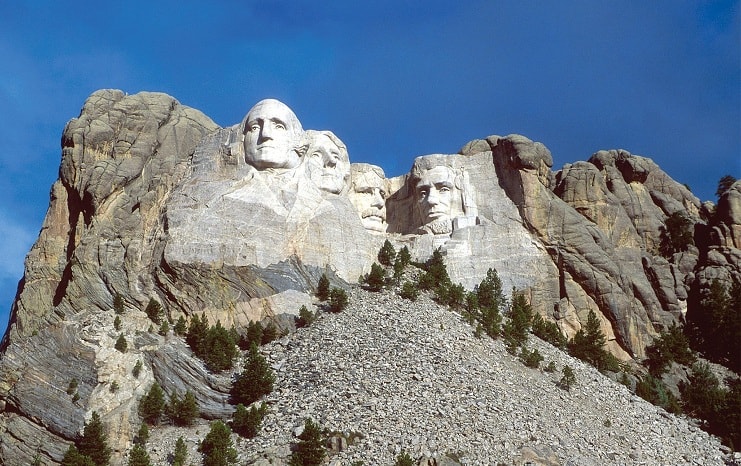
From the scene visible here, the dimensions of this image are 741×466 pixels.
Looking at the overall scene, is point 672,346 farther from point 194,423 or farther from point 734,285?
point 194,423

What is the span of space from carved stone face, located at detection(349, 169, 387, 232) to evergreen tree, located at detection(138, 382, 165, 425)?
19473 mm

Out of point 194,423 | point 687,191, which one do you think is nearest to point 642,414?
point 194,423

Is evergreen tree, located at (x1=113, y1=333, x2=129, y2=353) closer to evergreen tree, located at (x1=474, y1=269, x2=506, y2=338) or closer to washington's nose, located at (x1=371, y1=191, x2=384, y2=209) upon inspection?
evergreen tree, located at (x1=474, y1=269, x2=506, y2=338)

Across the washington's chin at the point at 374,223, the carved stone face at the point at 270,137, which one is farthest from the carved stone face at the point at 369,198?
the carved stone face at the point at 270,137

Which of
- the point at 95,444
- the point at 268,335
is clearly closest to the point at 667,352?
the point at 268,335

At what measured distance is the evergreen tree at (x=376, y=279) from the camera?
51.4m

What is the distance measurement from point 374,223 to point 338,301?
11842 millimetres

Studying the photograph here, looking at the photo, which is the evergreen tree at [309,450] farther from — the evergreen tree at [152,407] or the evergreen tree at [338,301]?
the evergreen tree at [338,301]

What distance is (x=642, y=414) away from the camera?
4666cm

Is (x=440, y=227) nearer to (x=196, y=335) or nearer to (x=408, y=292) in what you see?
(x=408, y=292)

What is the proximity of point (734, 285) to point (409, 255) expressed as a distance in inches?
604

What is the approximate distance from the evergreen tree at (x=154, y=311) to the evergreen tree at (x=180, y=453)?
7.69 metres

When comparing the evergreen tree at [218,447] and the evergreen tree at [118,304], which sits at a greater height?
the evergreen tree at [118,304]

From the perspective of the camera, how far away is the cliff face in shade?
43.9 metres
